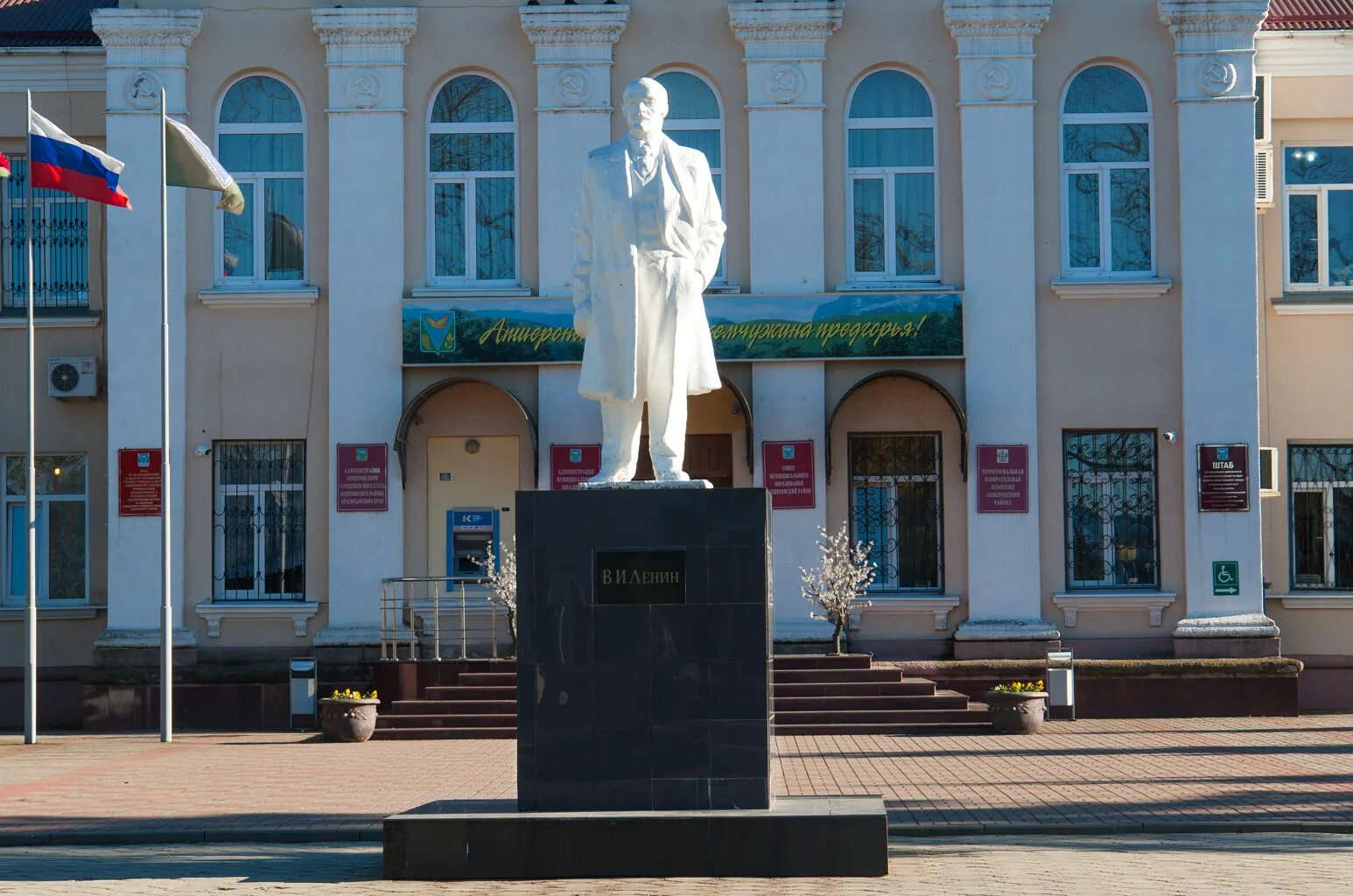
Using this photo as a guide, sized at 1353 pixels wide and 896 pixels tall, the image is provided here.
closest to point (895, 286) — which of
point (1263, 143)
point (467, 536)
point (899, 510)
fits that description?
point (899, 510)

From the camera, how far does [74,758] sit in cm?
1797

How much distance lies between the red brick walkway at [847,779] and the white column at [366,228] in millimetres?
4176

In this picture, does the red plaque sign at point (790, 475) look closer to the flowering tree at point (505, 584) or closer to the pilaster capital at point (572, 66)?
the flowering tree at point (505, 584)

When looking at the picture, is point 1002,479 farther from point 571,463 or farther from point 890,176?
point 571,463

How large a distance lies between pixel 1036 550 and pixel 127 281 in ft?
38.7

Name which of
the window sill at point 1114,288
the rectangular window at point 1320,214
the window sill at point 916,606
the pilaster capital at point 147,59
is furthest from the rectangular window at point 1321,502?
the pilaster capital at point 147,59

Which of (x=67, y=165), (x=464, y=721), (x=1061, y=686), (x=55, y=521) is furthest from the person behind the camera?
(x=55, y=521)

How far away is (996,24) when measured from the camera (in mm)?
21953

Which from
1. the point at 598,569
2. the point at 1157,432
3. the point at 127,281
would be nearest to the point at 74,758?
the point at 127,281

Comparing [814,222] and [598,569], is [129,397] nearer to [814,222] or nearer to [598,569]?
[814,222]

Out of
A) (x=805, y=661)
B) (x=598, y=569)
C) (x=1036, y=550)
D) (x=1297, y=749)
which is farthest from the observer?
(x=1036, y=550)

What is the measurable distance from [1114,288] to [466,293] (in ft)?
26.4

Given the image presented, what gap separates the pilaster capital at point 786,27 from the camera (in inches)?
865

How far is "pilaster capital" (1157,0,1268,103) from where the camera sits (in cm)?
2177
